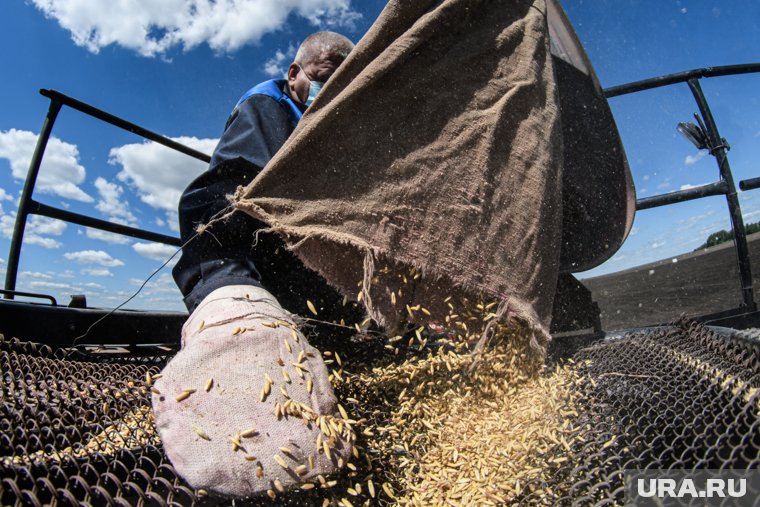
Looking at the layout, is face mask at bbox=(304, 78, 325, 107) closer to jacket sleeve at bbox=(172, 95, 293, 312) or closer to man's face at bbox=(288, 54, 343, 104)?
man's face at bbox=(288, 54, 343, 104)

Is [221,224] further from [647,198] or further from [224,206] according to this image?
[647,198]

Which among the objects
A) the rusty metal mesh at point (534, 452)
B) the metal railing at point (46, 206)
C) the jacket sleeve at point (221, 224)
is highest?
the metal railing at point (46, 206)

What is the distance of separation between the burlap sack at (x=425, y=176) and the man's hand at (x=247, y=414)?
15.4 inches

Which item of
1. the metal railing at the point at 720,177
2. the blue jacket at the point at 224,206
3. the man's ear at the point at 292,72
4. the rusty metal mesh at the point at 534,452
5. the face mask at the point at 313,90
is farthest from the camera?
the metal railing at the point at 720,177

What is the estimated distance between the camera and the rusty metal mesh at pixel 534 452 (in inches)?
46.1

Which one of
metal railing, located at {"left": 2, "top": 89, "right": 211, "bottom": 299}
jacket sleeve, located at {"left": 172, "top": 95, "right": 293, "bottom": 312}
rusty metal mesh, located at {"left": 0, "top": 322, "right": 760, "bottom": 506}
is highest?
metal railing, located at {"left": 2, "top": 89, "right": 211, "bottom": 299}

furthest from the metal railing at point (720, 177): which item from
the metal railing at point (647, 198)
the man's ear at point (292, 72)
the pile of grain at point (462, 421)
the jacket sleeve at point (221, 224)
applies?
the jacket sleeve at point (221, 224)

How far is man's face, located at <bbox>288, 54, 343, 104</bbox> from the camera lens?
6.68ft

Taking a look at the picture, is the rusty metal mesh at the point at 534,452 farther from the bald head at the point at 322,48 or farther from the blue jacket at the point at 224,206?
the bald head at the point at 322,48

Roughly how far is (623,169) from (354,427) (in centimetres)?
175

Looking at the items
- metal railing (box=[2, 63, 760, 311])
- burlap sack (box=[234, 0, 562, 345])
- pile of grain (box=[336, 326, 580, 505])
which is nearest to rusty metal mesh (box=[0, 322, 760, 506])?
pile of grain (box=[336, 326, 580, 505])

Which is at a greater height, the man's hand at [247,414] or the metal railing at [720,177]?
the metal railing at [720,177]

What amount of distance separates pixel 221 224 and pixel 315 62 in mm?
925

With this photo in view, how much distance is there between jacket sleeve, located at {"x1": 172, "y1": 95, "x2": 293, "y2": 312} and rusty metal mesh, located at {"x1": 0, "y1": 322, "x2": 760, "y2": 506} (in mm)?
412
